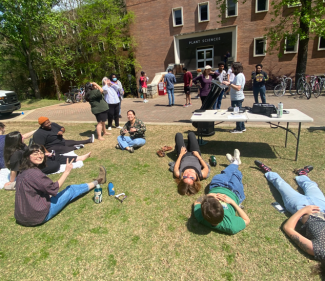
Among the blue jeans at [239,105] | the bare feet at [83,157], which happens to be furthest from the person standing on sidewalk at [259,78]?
the bare feet at [83,157]

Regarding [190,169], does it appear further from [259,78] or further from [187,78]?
[187,78]

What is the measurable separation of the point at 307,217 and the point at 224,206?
37.8 inches

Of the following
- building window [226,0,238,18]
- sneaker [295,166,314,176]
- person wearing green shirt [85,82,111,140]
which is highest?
building window [226,0,238,18]

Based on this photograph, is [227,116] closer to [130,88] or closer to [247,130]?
[247,130]

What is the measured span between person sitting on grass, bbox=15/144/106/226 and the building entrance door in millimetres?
20284

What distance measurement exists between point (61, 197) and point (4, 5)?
1778 cm

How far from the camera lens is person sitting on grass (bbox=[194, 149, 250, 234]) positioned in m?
2.54

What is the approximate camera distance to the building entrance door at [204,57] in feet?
67.8

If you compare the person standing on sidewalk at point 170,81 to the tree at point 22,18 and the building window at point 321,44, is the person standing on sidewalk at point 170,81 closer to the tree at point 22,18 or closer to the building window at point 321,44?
the tree at point 22,18

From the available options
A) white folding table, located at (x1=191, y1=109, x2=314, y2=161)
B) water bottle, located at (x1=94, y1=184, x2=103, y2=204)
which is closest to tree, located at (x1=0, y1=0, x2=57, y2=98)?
white folding table, located at (x1=191, y1=109, x2=314, y2=161)

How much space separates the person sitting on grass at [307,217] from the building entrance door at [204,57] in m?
19.4

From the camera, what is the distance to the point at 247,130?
649 centimetres

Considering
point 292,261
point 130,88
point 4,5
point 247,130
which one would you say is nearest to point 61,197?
point 292,261

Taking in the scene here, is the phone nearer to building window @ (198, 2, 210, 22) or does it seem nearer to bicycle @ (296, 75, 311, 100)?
bicycle @ (296, 75, 311, 100)
